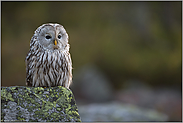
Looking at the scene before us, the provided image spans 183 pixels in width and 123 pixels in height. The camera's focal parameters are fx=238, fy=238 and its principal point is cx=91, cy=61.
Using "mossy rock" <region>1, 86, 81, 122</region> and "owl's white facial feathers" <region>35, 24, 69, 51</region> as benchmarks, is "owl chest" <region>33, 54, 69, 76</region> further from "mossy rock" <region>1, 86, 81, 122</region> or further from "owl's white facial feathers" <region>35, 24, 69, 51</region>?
"mossy rock" <region>1, 86, 81, 122</region>

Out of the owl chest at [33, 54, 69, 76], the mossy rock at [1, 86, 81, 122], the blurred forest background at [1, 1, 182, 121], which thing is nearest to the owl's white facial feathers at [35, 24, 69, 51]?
the owl chest at [33, 54, 69, 76]

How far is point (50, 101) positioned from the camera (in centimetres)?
264

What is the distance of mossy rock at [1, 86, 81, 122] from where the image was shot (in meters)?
2.44

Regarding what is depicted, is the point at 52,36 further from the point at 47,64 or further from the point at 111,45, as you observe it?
A: the point at 111,45

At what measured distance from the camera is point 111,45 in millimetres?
11891

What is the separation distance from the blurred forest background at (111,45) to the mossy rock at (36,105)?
795cm

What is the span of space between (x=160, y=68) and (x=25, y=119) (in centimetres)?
1033

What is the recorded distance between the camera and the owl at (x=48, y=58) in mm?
3670

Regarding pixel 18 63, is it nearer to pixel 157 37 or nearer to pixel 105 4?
pixel 105 4

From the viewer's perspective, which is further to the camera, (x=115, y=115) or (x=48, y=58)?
(x=115, y=115)

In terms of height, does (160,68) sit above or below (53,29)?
below

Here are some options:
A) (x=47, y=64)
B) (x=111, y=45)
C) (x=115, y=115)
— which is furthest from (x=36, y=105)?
(x=111, y=45)

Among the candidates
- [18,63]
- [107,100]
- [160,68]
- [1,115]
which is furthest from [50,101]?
[160,68]

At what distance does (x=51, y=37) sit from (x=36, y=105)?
1389 mm
